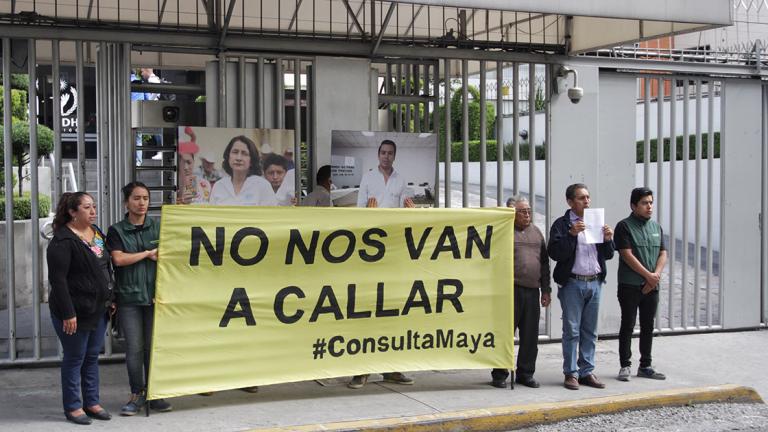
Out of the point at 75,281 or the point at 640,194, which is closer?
the point at 75,281

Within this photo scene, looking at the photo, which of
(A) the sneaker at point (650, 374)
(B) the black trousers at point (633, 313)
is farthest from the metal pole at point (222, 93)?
(A) the sneaker at point (650, 374)

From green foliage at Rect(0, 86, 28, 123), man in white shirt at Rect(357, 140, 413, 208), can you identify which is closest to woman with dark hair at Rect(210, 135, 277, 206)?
man in white shirt at Rect(357, 140, 413, 208)

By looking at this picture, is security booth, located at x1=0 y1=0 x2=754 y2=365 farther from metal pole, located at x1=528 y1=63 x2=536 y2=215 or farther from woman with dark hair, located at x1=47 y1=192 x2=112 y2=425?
woman with dark hair, located at x1=47 y1=192 x2=112 y2=425

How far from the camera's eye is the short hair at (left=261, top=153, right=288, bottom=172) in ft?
30.4

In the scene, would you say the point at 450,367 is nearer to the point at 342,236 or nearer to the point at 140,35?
the point at 342,236

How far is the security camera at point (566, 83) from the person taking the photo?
10.5 meters

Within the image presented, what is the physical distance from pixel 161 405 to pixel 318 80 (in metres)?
3.97

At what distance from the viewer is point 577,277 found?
27.6 feet

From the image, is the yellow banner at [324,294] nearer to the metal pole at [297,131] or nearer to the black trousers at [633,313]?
the black trousers at [633,313]

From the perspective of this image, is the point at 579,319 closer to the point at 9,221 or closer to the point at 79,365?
the point at 79,365

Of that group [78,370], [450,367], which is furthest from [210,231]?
[450,367]

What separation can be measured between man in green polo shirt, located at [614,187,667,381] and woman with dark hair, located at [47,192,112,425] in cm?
477

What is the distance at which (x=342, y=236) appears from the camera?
7801 mm

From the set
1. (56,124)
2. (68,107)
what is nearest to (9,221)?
(56,124)
